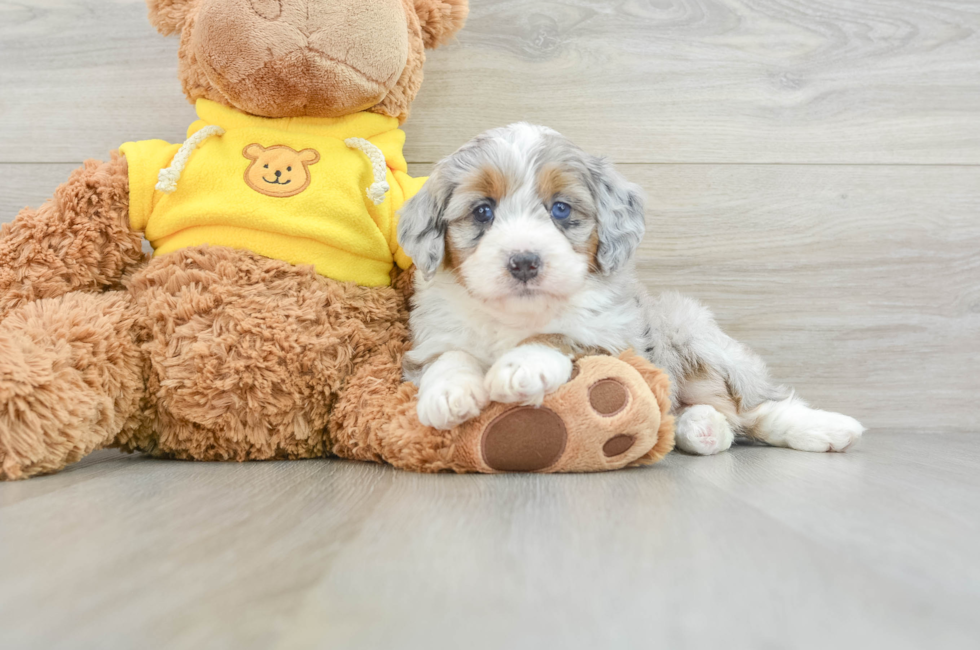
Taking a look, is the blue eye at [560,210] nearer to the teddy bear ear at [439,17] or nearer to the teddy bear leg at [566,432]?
the teddy bear leg at [566,432]

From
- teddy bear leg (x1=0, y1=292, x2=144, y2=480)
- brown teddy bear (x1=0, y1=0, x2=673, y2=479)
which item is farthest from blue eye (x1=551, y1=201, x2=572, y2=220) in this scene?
teddy bear leg (x1=0, y1=292, x2=144, y2=480)

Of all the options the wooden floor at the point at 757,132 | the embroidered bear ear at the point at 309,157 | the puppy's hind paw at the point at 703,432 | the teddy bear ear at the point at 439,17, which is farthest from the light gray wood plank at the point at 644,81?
the puppy's hind paw at the point at 703,432

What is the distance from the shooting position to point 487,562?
33.9 inches

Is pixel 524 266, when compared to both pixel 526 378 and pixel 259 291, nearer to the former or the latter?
pixel 526 378

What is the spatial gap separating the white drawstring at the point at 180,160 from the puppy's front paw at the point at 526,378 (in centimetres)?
90

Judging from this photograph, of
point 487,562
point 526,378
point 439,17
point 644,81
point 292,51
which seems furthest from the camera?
point 644,81

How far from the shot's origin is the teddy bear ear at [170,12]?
5.81ft

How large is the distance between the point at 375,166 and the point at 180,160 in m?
0.46

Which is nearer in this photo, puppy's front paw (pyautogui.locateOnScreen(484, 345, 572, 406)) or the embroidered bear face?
puppy's front paw (pyautogui.locateOnScreen(484, 345, 572, 406))

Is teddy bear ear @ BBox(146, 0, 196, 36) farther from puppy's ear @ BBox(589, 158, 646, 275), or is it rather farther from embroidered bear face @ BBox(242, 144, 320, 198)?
puppy's ear @ BBox(589, 158, 646, 275)

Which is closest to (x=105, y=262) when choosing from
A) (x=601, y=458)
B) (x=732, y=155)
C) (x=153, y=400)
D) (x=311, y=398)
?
(x=153, y=400)

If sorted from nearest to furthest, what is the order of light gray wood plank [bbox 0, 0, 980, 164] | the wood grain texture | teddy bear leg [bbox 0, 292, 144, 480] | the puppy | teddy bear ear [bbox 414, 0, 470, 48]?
1. the wood grain texture
2. teddy bear leg [bbox 0, 292, 144, 480]
3. the puppy
4. teddy bear ear [bbox 414, 0, 470, 48]
5. light gray wood plank [bbox 0, 0, 980, 164]

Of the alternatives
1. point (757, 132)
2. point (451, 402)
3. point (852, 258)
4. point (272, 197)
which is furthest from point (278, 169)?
point (852, 258)

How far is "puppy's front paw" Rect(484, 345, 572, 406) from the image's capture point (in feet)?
4.51
